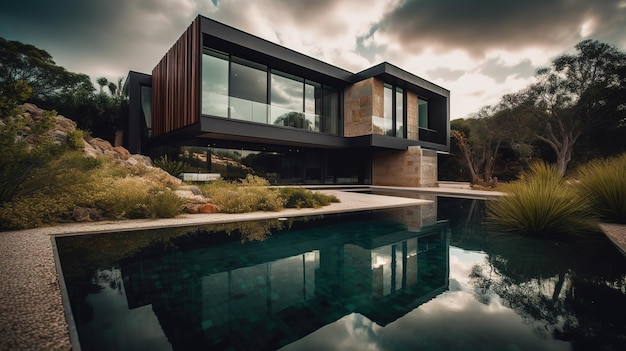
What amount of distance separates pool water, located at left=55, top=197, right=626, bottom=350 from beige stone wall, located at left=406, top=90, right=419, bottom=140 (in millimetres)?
14524

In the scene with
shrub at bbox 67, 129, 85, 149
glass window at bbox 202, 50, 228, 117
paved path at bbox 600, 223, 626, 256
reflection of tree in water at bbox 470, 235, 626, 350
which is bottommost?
reflection of tree in water at bbox 470, 235, 626, 350

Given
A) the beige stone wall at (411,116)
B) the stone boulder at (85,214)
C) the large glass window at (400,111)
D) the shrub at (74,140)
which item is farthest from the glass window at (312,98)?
the stone boulder at (85,214)

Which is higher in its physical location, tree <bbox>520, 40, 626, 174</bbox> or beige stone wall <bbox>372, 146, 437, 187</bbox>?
tree <bbox>520, 40, 626, 174</bbox>

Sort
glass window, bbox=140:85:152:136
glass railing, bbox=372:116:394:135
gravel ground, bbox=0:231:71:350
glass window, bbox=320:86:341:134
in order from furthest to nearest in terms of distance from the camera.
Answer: glass window, bbox=140:85:152:136 < glass window, bbox=320:86:341:134 < glass railing, bbox=372:116:394:135 < gravel ground, bbox=0:231:71:350

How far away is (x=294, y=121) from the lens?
551 inches

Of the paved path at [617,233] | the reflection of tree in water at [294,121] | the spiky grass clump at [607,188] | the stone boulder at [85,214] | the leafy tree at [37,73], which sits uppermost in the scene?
the leafy tree at [37,73]

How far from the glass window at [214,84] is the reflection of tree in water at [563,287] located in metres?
11.2

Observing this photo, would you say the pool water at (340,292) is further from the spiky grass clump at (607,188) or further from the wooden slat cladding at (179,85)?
the wooden slat cladding at (179,85)

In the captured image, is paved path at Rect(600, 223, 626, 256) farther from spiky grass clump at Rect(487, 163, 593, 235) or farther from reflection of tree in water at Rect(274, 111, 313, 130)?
reflection of tree in water at Rect(274, 111, 313, 130)

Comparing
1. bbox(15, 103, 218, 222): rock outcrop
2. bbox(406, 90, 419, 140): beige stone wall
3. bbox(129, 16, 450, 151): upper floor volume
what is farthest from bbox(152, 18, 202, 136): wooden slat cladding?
bbox(406, 90, 419, 140): beige stone wall

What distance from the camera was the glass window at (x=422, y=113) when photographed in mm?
21141

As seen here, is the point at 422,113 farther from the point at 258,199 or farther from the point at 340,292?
the point at 340,292

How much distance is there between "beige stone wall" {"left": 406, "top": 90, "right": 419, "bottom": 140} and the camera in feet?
61.8

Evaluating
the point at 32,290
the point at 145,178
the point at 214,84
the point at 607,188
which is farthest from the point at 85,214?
the point at 607,188
